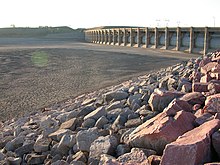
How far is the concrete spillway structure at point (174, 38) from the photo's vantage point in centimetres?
3581

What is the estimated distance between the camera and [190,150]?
3.58 meters

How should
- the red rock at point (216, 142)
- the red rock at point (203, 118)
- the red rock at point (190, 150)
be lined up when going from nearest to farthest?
the red rock at point (190, 150)
the red rock at point (216, 142)
the red rock at point (203, 118)

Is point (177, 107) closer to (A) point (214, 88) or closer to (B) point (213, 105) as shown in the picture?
(B) point (213, 105)

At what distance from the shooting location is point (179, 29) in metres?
41.4

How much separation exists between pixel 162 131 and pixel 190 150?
32.8 inches

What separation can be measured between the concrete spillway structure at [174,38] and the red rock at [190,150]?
3313 centimetres

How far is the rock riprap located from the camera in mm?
3883

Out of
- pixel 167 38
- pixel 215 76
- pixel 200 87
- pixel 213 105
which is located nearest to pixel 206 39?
pixel 167 38

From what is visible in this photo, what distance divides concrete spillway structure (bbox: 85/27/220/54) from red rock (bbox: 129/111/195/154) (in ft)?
106

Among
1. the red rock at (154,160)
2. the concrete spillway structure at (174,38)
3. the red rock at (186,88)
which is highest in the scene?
the concrete spillway structure at (174,38)

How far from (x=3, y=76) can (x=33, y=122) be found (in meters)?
14.5

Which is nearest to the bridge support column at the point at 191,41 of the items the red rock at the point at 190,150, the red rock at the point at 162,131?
the red rock at the point at 162,131

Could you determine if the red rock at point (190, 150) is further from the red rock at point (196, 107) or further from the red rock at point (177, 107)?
the red rock at point (196, 107)

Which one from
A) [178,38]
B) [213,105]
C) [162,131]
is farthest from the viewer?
[178,38]
